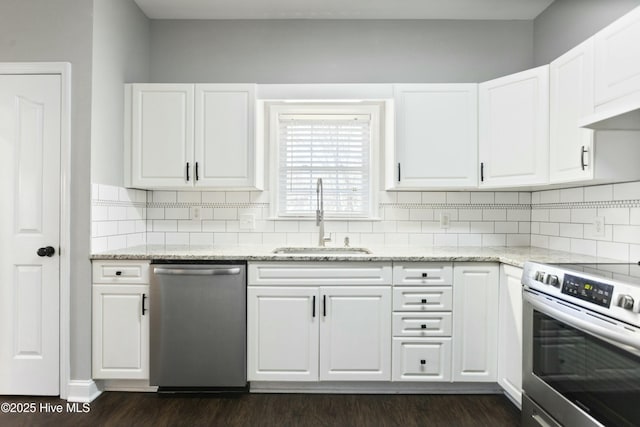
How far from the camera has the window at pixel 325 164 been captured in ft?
9.90

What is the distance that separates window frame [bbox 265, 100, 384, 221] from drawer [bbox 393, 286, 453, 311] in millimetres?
807

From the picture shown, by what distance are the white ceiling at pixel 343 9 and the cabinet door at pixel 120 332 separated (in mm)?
2145

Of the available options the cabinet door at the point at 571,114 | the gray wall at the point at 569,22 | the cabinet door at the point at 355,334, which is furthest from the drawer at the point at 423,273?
the gray wall at the point at 569,22

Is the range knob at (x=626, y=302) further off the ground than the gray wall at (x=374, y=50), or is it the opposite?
the gray wall at (x=374, y=50)

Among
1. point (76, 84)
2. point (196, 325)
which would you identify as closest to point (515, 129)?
point (196, 325)

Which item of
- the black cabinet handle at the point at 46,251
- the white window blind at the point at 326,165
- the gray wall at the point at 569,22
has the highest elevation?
the gray wall at the point at 569,22

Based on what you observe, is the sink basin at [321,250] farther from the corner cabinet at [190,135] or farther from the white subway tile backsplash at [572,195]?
the white subway tile backsplash at [572,195]

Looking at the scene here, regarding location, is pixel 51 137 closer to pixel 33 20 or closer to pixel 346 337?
pixel 33 20

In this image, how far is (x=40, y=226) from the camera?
7.51 ft

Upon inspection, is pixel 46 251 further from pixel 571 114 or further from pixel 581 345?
pixel 571 114

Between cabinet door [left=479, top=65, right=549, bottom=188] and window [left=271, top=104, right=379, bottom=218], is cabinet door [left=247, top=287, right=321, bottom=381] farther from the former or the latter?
cabinet door [left=479, top=65, right=549, bottom=188]

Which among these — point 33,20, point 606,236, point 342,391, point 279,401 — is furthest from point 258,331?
point 33,20

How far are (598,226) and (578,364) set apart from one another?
1.14 metres

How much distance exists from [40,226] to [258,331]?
152cm
